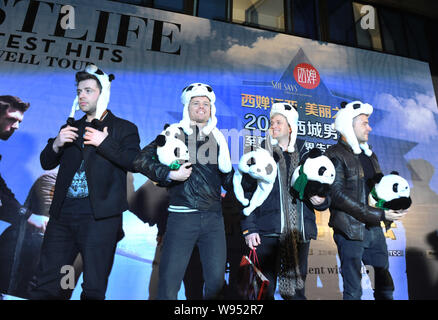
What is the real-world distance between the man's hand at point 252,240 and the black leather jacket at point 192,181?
0.32 metres

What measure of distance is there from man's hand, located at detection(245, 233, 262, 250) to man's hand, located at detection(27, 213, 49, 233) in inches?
60.7

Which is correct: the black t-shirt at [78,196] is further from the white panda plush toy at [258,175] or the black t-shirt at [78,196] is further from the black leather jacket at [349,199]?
the black leather jacket at [349,199]

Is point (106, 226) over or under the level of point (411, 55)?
under

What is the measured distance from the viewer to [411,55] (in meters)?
3.66

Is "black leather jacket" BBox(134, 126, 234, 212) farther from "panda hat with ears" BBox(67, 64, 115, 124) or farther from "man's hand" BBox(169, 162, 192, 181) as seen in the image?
"panda hat with ears" BBox(67, 64, 115, 124)

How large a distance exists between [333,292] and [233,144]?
1572mm

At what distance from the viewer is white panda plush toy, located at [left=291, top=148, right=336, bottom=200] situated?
2297 millimetres

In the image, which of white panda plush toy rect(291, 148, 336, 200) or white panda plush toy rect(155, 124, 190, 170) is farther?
white panda plush toy rect(291, 148, 336, 200)

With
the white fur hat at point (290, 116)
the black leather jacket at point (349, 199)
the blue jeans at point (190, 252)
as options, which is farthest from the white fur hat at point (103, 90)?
→ the black leather jacket at point (349, 199)

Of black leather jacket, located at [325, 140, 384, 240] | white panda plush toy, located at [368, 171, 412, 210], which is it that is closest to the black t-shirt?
black leather jacket, located at [325, 140, 384, 240]
